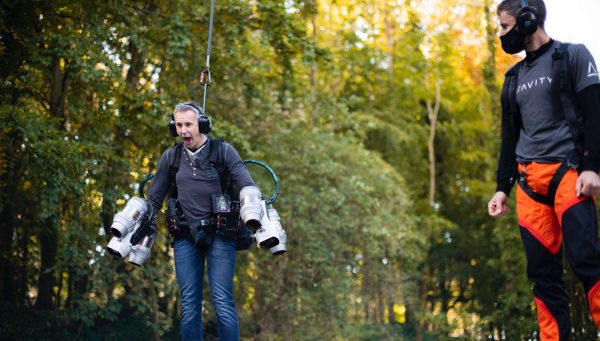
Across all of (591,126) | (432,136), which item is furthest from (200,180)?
(432,136)

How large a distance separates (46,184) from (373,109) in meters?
18.8

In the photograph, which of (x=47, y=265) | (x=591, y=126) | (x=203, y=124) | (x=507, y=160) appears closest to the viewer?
(x=591, y=126)

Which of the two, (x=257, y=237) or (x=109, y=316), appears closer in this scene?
(x=257, y=237)

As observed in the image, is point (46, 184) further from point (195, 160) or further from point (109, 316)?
point (195, 160)

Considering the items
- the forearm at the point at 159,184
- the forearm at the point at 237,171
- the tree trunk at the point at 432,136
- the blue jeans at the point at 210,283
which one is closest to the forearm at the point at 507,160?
the forearm at the point at 237,171

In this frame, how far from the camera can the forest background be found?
11664mm

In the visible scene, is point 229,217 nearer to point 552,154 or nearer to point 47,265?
point 552,154

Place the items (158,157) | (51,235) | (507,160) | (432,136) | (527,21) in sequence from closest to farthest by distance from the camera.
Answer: (527,21), (507,160), (51,235), (158,157), (432,136)

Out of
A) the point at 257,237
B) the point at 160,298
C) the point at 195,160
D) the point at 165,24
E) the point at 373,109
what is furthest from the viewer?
the point at 373,109

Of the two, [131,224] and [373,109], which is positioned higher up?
[373,109]

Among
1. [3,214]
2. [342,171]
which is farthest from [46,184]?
[342,171]

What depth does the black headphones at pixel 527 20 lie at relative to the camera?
14.3 feet

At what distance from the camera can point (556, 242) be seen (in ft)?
14.1

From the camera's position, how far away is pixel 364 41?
2580cm
